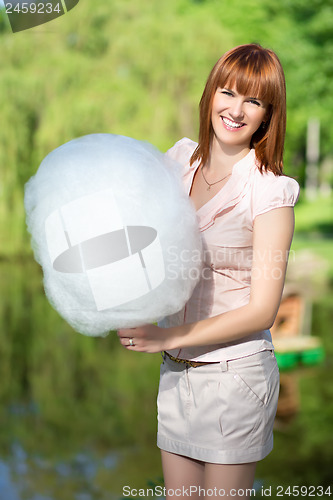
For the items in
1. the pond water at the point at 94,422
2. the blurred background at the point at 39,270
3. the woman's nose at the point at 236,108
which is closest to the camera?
the woman's nose at the point at 236,108

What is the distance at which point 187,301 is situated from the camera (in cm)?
148

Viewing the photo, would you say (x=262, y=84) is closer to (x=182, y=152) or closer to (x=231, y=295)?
(x=182, y=152)

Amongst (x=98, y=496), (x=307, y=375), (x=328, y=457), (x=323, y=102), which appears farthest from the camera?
(x=323, y=102)

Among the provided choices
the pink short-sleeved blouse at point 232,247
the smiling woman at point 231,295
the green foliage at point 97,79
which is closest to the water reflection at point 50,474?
the smiling woman at point 231,295

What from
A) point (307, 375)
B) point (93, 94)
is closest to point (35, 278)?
point (93, 94)

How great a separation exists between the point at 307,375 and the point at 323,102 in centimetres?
686

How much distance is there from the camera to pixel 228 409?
1.44 metres

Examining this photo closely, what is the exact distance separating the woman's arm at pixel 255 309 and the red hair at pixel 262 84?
0.14 m

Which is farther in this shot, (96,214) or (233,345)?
(233,345)

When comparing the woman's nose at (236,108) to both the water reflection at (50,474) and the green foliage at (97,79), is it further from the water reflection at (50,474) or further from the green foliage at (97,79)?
the green foliage at (97,79)

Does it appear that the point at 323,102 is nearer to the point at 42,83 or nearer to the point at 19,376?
the point at 42,83

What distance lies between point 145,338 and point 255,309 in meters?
0.23

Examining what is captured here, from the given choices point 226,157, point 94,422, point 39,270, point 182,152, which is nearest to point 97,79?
point 39,270

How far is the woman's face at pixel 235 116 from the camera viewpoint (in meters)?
1.42
